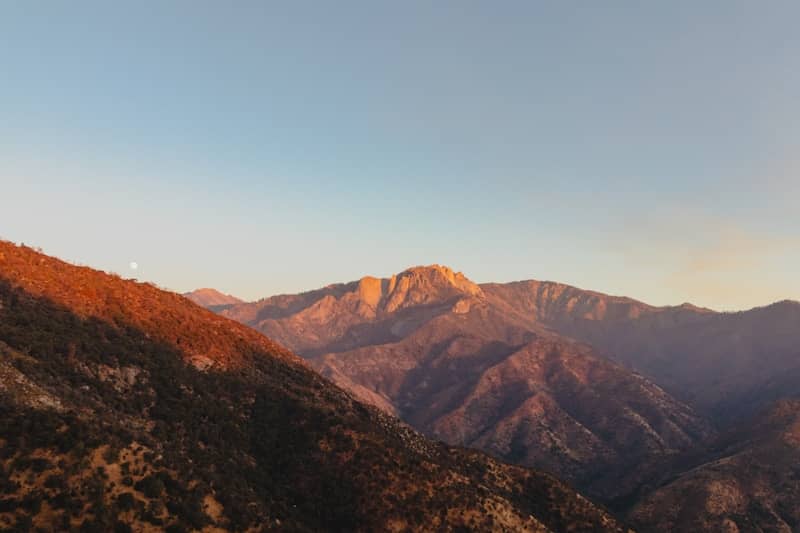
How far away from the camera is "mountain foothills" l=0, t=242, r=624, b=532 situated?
44469 millimetres

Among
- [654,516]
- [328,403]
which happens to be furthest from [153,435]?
[654,516]

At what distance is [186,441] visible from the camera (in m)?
67.1

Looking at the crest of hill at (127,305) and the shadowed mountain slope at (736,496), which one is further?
the shadowed mountain slope at (736,496)

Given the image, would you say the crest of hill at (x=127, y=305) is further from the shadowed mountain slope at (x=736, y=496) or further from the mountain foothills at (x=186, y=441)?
the shadowed mountain slope at (x=736, y=496)

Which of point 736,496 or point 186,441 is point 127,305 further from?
point 736,496

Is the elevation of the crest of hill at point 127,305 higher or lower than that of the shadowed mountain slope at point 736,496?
higher

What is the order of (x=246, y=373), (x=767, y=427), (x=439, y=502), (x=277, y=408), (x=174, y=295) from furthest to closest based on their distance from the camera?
1. (x=767, y=427)
2. (x=174, y=295)
3. (x=246, y=373)
4. (x=277, y=408)
5. (x=439, y=502)

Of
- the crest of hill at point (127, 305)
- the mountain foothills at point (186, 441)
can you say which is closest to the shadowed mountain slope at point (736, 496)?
the mountain foothills at point (186, 441)

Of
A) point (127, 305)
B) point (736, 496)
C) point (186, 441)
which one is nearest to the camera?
point (186, 441)

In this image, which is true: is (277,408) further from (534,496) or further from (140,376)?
(534,496)

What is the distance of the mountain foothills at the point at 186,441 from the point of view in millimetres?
44469

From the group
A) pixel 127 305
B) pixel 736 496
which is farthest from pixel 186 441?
pixel 736 496

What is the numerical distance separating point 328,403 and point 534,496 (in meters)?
45.6

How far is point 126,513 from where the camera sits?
143ft
